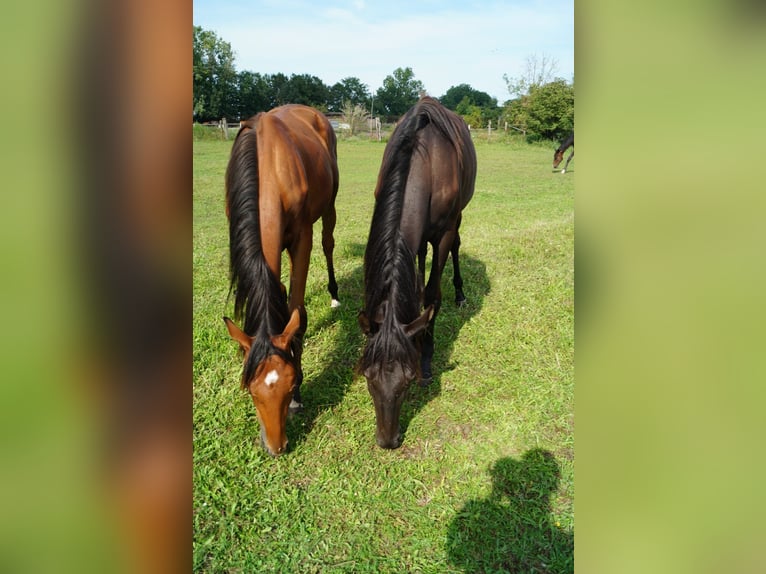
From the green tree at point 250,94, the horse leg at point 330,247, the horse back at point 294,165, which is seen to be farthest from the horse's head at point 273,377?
the green tree at point 250,94

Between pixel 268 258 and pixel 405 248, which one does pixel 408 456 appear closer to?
pixel 405 248

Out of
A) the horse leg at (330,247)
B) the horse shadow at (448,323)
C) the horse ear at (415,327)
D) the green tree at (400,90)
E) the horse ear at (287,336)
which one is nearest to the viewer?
the horse ear at (287,336)

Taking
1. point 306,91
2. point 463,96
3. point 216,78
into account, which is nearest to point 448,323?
point 216,78

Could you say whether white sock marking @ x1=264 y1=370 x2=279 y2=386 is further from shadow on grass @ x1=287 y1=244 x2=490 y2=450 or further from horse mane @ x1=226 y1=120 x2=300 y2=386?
shadow on grass @ x1=287 y1=244 x2=490 y2=450

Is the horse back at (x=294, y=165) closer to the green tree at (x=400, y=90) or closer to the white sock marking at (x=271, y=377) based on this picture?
the white sock marking at (x=271, y=377)

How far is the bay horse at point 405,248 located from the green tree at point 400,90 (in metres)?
49.4

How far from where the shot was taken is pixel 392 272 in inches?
124

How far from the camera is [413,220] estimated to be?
11.5 feet

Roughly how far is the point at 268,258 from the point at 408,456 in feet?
5.29

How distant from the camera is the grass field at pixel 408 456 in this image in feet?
8.43
